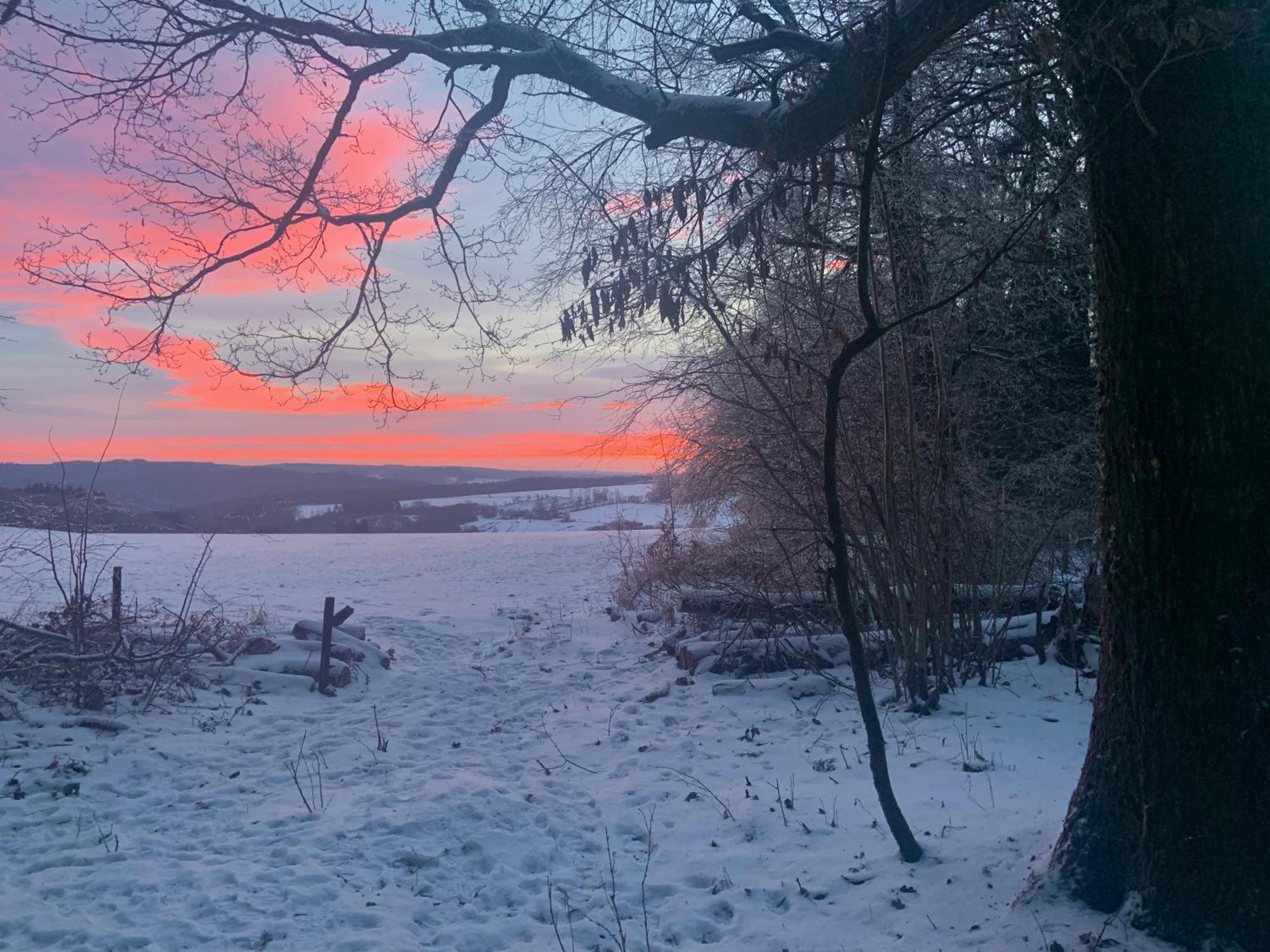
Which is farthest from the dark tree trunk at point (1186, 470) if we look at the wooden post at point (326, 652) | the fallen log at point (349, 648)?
the fallen log at point (349, 648)

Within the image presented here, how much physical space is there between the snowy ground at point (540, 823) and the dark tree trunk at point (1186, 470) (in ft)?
1.26

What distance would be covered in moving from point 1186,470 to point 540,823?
416 cm

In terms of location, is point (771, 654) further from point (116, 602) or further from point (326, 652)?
point (116, 602)

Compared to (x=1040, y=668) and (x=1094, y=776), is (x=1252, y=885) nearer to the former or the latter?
(x=1094, y=776)

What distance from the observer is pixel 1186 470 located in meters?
3.01

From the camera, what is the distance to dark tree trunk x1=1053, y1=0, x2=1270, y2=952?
2.94 m

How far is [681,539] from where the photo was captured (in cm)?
1510

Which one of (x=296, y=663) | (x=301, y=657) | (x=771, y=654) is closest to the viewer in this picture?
(x=771, y=654)

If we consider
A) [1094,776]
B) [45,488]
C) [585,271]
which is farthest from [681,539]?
[1094,776]

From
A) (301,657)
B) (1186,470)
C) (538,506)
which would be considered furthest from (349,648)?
(538,506)

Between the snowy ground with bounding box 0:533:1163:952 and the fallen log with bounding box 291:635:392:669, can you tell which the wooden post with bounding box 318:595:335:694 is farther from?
the snowy ground with bounding box 0:533:1163:952

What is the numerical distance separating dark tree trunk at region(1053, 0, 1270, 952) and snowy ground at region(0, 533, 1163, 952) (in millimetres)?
384

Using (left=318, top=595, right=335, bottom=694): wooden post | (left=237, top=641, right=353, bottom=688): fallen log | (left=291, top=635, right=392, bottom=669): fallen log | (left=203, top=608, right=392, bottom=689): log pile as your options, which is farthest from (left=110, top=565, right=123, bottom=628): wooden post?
(left=291, top=635, right=392, bottom=669): fallen log

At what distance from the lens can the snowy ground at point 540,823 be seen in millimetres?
3963
